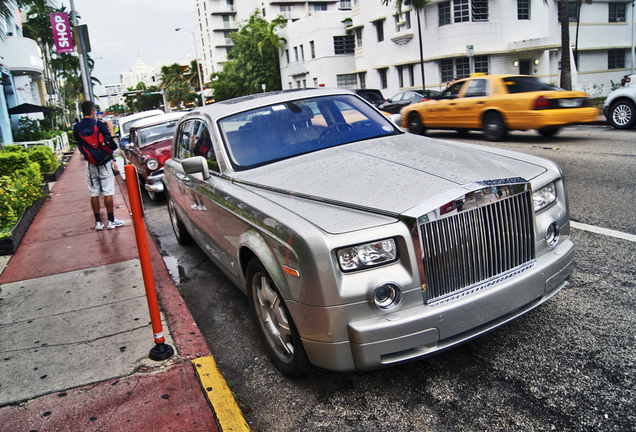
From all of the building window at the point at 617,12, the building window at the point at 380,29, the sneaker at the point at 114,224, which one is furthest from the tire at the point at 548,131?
the building window at the point at 380,29

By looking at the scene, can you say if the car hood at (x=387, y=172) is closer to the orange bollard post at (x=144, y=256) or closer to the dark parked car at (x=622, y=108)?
the orange bollard post at (x=144, y=256)

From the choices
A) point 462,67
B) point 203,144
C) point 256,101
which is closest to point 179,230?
point 203,144

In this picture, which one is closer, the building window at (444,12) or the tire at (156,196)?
the tire at (156,196)

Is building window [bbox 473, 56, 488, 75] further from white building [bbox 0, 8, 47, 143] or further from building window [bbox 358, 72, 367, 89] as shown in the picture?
white building [bbox 0, 8, 47, 143]

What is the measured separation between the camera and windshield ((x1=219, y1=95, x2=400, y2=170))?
13.3 feet

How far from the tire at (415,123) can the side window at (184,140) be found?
10.2 m

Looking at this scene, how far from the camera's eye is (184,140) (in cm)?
550

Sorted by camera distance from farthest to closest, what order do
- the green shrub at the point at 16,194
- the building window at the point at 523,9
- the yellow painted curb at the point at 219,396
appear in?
the building window at the point at 523,9
the green shrub at the point at 16,194
the yellow painted curb at the point at 219,396

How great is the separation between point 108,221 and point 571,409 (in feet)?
22.8

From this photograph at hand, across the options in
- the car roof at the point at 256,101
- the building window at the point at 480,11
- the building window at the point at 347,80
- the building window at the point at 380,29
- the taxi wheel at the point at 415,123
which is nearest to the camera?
the car roof at the point at 256,101

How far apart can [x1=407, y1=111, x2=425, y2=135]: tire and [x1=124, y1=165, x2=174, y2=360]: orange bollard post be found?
40.8ft

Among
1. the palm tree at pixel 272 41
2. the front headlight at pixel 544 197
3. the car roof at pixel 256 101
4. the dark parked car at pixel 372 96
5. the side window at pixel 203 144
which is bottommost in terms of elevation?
the front headlight at pixel 544 197

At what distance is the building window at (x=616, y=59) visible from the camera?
34000mm

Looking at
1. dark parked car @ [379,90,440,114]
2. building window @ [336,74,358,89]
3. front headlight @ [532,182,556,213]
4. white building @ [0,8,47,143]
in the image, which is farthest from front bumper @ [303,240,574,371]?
building window @ [336,74,358,89]
